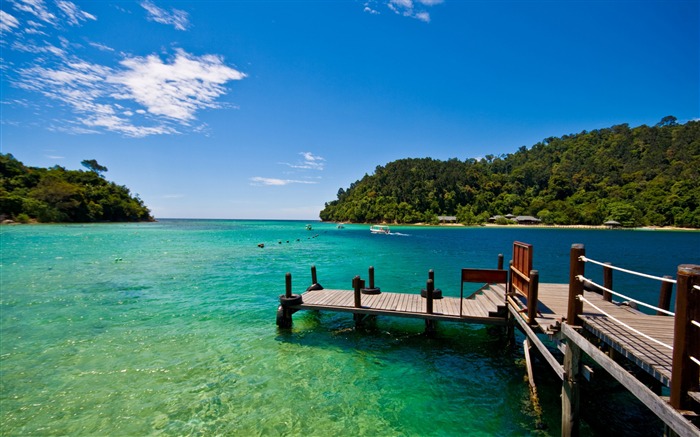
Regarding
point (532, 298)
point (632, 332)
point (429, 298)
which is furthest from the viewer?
point (429, 298)

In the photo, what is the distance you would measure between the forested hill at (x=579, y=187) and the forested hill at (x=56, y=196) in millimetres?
121500

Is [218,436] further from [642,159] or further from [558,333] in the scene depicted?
[642,159]

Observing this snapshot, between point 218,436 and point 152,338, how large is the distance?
7548mm

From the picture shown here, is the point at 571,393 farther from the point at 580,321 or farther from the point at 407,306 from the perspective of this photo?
the point at 407,306

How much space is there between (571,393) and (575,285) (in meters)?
2.25

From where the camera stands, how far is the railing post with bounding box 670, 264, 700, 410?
3.52 meters

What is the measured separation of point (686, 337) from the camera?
11.6 feet

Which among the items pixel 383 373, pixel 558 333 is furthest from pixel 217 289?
pixel 558 333

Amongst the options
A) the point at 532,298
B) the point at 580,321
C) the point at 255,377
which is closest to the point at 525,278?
the point at 532,298

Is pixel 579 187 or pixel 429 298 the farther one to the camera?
pixel 579 187

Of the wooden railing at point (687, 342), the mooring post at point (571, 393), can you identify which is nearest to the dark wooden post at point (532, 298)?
the mooring post at point (571, 393)

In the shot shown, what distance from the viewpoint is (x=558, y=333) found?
704 centimetres

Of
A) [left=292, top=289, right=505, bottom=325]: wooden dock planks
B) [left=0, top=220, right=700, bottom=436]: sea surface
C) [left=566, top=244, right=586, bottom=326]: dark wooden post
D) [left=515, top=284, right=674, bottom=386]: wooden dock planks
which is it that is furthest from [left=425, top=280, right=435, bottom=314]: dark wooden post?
[left=566, top=244, right=586, bottom=326]: dark wooden post

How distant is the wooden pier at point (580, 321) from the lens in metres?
3.57
